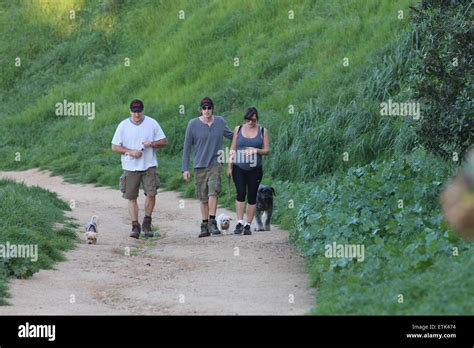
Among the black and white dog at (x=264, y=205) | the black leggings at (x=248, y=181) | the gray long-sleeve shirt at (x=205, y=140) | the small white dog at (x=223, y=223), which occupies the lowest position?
the small white dog at (x=223, y=223)

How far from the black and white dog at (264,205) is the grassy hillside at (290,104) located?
0.30 meters

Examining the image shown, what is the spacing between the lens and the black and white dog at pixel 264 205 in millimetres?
13656

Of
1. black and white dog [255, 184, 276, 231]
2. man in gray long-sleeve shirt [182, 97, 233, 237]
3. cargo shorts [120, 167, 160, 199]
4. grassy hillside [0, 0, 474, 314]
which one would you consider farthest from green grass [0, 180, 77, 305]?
grassy hillside [0, 0, 474, 314]

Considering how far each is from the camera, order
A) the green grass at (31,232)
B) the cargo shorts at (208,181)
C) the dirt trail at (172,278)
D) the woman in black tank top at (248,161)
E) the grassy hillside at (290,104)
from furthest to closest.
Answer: the cargo shorts at (208,181)
the woman in black tank top at (248,161)
the green grass at (31,232)
the grassy hillside at (290,104)
the dirt trail at (172,278)

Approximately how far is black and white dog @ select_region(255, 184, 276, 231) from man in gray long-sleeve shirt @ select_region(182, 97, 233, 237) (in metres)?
0.57

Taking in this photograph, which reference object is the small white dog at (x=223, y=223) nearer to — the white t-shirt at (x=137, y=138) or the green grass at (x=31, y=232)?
the white t-shirt at (x=137, y=138)

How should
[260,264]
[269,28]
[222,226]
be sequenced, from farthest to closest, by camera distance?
[269,28], [222,226], [260,264]

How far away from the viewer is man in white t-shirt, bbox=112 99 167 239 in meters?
13.4

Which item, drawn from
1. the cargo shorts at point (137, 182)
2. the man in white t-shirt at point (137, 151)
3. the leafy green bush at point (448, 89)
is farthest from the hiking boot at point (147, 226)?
the leafy green bush at point (448, 89)

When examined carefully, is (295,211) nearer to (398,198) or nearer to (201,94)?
Answer: (398,198)

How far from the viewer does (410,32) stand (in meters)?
19.6

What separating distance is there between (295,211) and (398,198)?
3301 mm
